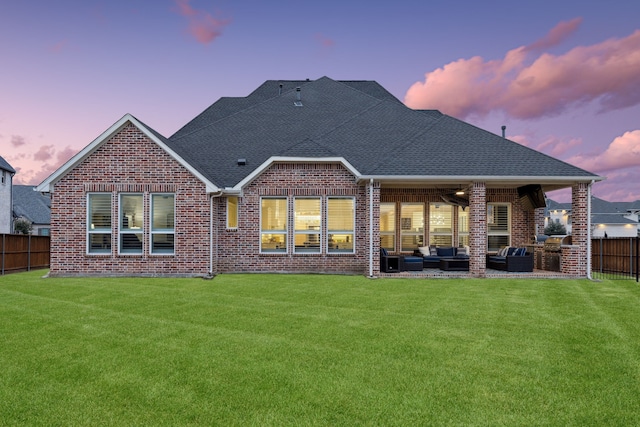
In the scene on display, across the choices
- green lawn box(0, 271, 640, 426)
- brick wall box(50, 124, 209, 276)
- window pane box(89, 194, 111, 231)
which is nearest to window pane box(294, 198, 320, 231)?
brick wall box(50, 124, 209, 276)

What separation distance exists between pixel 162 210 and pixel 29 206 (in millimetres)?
42631

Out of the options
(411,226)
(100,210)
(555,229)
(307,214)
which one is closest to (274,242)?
(307,214)

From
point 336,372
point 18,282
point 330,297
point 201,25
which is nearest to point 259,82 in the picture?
point 201,25

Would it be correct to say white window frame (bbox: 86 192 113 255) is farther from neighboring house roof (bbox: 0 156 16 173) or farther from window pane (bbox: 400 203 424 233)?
neighboring house roof (bbox: 0 156 16 173)

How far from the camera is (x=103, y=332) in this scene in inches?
259

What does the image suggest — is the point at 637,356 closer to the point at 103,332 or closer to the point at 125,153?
the point at 103,332

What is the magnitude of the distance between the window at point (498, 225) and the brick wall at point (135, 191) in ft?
41.7

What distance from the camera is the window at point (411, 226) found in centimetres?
1809

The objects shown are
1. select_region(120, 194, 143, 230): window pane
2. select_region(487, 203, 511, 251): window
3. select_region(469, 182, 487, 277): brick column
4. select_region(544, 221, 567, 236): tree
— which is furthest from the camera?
select_region(544, 221, 567, 236): tree

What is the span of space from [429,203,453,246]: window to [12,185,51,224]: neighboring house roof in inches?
1822

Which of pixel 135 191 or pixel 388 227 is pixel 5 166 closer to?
pixel 135 191

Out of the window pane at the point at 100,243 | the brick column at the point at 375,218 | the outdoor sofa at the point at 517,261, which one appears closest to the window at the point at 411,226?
the outdoor sofa at the point at 517,261

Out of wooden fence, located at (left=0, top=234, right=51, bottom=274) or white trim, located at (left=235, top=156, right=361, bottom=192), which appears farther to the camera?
wooden fence, located at (left=0, top=234, right=51, bottom=274)

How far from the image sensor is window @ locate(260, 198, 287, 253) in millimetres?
15406
